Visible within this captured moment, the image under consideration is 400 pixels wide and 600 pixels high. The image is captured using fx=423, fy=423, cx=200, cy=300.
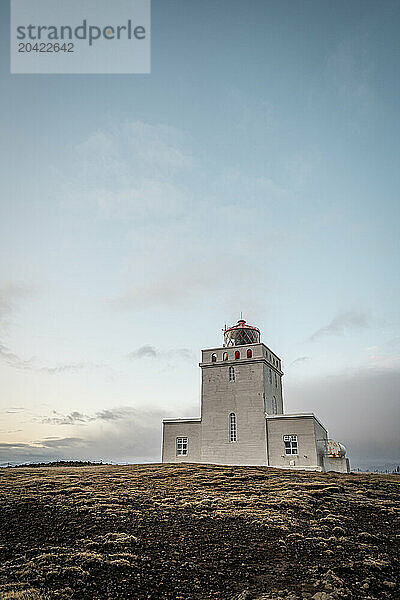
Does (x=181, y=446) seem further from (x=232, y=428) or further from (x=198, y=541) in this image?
(x=198, y=541)

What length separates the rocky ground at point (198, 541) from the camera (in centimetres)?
1000

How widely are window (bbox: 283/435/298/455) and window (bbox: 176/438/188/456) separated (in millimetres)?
8557

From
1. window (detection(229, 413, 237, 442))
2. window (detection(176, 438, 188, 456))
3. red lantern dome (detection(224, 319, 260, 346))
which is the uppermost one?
red lantern dome (detection(224, 319, 260, 346))

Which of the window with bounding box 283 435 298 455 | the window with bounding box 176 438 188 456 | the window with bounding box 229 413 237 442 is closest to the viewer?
the window with bounding box 283 435 298 455

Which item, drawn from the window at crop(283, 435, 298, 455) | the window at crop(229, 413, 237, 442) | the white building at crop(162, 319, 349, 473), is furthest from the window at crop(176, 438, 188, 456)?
the window at crop(283, 435, 298, 455)

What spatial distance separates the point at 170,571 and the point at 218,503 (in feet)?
24.5

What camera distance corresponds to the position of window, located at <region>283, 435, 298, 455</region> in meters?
31.3

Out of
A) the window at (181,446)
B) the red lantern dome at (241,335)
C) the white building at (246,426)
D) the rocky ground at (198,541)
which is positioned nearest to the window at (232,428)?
the white building at (246,426)

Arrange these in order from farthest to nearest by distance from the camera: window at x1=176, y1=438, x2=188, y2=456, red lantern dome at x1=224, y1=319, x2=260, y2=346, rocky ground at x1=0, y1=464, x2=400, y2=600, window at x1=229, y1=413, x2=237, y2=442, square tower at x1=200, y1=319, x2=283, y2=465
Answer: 1. red lantern dome at x1=224, y1=319, x2=260, y2=346
2. window at x1=176, y1=438, x2=188, y2=456
3. window at x1=229, y1=413, x2=237, y2=442
4. square tower at x1=200, y1=319, x2=283, y2=465
5. rocky ground at x1=0, y1=464, x2=400, y2=600

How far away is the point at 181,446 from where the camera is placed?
35.5 m

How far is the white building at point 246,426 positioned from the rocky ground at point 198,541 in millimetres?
9238

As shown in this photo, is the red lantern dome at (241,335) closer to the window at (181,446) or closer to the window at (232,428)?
the window at (232,428)

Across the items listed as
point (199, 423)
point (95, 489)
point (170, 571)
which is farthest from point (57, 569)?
point (199, 423)

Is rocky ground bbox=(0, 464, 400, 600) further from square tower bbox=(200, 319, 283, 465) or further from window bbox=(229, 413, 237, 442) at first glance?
window bbox=(229, 413, 237, 442)
